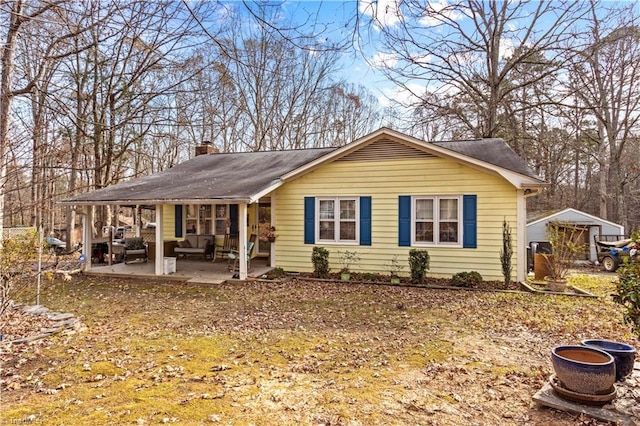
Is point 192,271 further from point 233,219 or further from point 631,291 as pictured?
point 631,291

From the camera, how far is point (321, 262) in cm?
1024

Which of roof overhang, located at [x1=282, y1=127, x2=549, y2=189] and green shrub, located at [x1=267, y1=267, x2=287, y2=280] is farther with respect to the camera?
green shrub, located at [x1=267, y1=267, x2=287, y2=280]

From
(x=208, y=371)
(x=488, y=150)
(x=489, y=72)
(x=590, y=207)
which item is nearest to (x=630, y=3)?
(x=489, y=72)

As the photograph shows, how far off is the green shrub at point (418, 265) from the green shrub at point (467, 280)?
777 mm

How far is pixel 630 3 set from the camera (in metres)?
14.6

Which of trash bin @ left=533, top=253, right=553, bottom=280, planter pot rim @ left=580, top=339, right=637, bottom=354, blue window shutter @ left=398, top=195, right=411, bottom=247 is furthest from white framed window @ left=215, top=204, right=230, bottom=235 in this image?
planter pot rim @ left=580, top=339, right=637, bottom=354

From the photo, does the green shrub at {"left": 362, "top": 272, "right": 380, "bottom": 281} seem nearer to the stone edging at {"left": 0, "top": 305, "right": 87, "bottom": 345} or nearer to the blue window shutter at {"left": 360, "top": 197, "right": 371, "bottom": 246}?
the blue window shutter at {"left": 360, "top": 197, "right": 371, "bottom": 246}

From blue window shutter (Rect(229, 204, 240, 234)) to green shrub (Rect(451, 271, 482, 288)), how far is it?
25.3ft

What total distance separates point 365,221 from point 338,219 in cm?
81

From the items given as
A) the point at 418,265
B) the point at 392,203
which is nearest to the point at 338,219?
the point at 392,203

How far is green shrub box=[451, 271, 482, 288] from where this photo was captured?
9.16m

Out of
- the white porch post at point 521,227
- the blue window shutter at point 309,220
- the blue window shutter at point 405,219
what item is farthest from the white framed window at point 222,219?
the white porch post at point 521,227

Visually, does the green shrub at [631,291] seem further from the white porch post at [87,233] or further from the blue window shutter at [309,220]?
the white porch post at [87,233]

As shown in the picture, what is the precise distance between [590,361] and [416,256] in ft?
18.6
